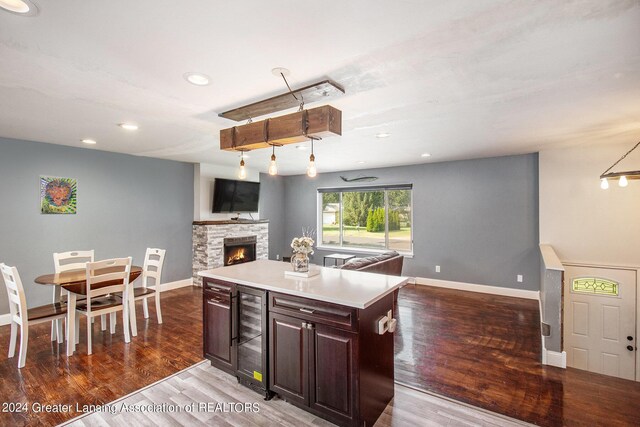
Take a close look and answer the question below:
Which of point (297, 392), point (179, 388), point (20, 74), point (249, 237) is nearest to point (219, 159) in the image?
point (249, 237)

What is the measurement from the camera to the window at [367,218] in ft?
21.9

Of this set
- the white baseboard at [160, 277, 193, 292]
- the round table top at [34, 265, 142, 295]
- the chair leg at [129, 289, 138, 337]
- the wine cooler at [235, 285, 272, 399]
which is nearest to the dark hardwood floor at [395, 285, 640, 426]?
the wine cooler at [235, 285, 272, 399]

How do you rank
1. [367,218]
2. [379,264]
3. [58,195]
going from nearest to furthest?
[379,264]
[58,195]
[367,218]

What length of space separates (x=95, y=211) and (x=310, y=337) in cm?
451

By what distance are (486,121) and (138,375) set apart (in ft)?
13.9

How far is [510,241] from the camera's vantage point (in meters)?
5.38

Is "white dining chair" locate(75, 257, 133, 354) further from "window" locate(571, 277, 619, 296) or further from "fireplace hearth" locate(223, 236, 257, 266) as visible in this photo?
"window" locate(571, 277, 619, 296)

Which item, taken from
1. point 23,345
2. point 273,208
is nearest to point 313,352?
point 23,345

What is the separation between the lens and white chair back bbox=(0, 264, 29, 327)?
289 cm

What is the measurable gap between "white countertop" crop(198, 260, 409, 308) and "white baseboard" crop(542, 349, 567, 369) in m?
1.79

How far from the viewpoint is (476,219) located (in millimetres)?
5707

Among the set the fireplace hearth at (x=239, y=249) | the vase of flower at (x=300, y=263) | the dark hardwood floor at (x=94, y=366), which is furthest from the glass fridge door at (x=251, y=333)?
the fireplace hearth at (x=239, y=249)

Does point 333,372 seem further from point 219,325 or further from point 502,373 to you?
point 502,373

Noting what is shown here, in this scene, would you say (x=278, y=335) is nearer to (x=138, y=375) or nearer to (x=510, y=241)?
(x=138, y=375)
